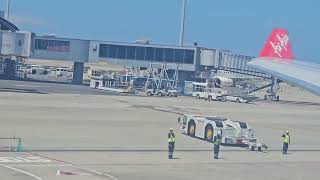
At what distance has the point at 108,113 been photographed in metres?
61.7

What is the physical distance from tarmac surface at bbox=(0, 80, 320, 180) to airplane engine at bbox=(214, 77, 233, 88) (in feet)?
150

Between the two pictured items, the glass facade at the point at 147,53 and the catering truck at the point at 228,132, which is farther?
the glass facade at the point at 147,53

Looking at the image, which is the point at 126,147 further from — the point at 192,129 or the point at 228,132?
the point at 192,129

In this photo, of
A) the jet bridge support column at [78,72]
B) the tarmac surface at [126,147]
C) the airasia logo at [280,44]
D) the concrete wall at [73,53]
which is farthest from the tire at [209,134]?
the jet bridge support column at [78,72]

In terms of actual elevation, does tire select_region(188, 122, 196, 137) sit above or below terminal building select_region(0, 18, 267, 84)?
below

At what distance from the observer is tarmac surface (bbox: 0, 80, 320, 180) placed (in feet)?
98.3

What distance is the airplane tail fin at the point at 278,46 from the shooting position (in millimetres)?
25062

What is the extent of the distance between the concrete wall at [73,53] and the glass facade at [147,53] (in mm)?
2792

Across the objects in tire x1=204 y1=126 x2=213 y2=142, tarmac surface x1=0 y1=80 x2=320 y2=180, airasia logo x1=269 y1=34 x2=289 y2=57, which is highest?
airasia logo x1=269 y1=34 x2=289 y2=57

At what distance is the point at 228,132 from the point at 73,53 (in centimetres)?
7182

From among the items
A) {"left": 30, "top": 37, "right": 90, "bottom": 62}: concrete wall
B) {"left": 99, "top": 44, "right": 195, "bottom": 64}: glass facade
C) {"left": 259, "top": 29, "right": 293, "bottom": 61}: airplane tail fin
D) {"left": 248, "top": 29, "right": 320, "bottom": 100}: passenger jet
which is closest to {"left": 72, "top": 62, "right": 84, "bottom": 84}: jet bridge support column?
{"left": 30, "top": 37, "right": 90, "bottom": 62}: concrete wall

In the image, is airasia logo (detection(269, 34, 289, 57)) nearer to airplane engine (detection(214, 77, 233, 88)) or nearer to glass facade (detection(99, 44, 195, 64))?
glass facade (detection(99, 44, 195, 64))

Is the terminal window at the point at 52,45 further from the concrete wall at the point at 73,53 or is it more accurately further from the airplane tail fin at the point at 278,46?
the airplane tail fin at the point at 278,46

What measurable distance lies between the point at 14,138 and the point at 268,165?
52.4 feet
